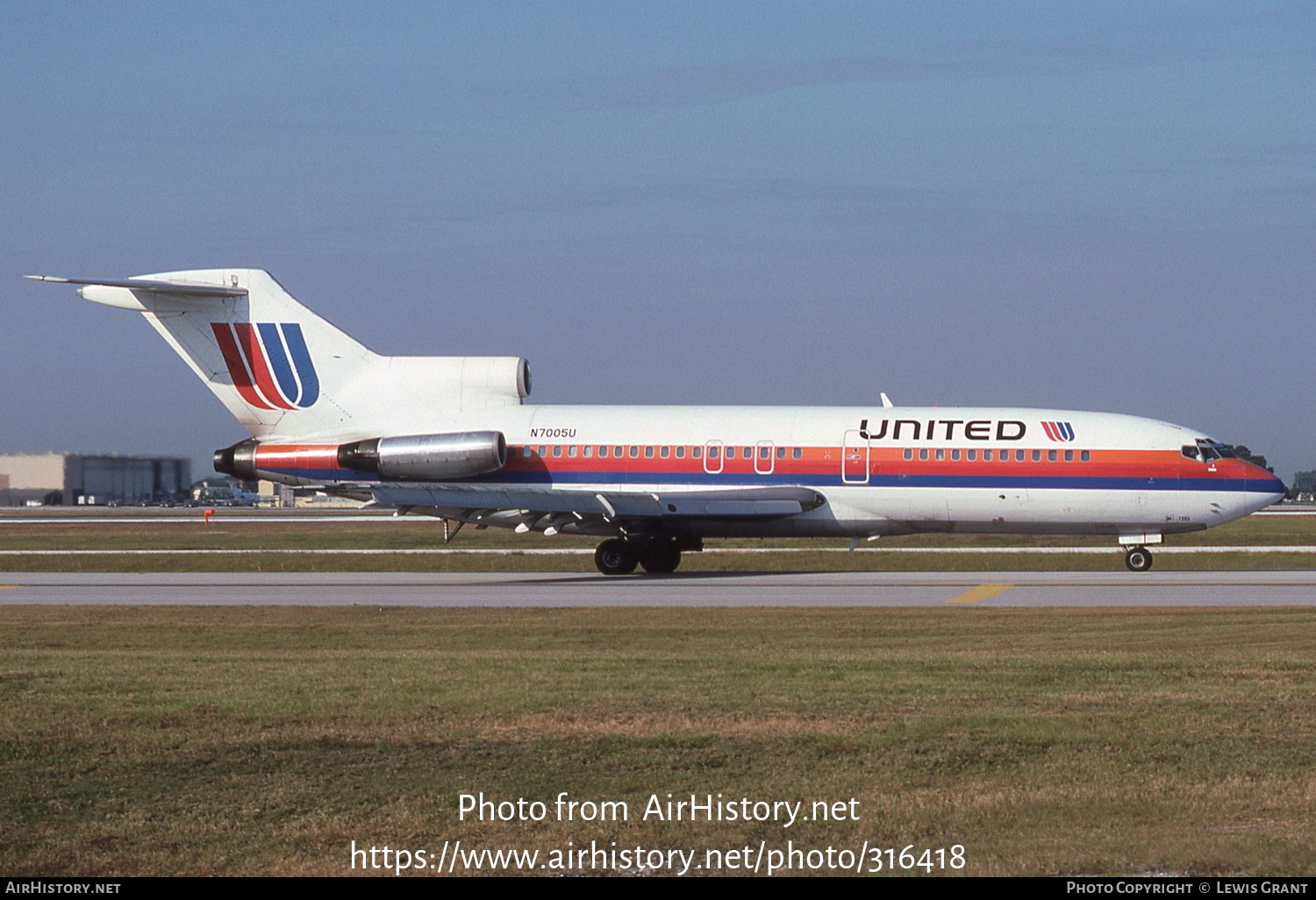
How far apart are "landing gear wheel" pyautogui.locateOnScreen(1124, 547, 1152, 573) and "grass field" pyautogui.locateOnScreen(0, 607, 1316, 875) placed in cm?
1467

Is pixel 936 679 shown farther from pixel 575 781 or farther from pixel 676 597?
pixel 676 597

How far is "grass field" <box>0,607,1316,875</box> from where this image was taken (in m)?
8.12

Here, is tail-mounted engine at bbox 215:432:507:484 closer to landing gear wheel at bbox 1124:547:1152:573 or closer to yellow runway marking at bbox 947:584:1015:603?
yellow runway marking at bbox 947:584:1015:603

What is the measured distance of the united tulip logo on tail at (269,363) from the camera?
3503 centimetres

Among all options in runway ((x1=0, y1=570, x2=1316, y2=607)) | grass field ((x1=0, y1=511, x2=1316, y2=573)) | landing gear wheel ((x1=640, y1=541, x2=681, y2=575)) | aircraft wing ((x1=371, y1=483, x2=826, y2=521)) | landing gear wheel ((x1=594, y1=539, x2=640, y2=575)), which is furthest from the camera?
grass field ((x1=0, y1=511, x2=1316, y2=573))

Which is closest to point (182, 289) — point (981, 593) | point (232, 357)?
point (232, 357)

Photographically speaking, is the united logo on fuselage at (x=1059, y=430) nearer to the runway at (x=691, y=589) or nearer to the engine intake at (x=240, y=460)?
the runway at (x=691, y=589)

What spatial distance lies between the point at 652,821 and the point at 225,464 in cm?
2888

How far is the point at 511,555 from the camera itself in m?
41.0

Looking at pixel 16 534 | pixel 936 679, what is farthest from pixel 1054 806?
pixel 16 534

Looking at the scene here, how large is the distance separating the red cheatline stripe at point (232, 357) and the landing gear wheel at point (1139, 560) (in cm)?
2124

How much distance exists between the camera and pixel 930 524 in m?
33.2

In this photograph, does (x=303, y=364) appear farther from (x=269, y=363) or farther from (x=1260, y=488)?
(x=1260, y=488)

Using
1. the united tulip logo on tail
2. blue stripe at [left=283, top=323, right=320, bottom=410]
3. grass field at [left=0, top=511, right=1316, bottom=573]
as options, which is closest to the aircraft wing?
grass field at [left=0, top=511, right=1316, bottom=573]
